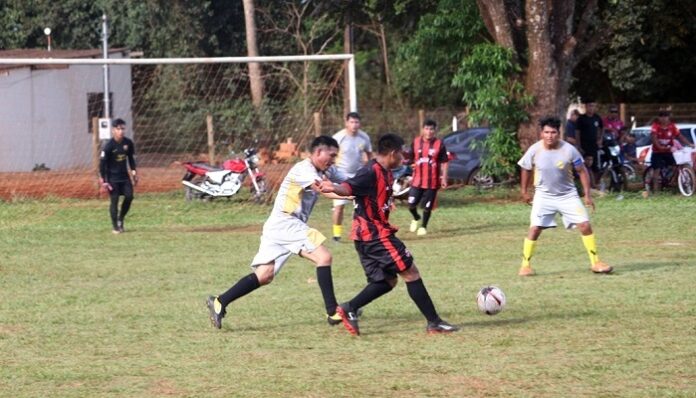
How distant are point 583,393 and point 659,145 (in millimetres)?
17063

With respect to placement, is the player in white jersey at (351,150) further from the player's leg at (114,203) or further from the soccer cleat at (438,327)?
the soccer cleat at (438,327)

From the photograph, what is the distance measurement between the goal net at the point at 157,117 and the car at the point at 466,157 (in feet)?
11.3

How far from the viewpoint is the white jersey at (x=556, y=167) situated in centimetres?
1354

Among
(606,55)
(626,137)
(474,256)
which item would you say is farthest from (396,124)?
→ (474,256)

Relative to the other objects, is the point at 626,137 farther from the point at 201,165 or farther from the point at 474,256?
the point at 474,256

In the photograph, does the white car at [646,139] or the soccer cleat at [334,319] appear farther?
the white car at [646,139]

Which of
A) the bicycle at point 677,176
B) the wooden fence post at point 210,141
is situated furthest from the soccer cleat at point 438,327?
the wooden fence post at point 210,141

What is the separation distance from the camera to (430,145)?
1844cm

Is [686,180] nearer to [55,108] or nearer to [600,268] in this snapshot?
[600,268]

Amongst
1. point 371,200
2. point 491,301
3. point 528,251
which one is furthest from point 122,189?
point 371,200

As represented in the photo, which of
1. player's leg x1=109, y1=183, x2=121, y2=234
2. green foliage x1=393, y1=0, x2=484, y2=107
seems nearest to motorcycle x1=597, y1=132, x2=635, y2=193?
green foliage x1=393, y1=0, x2=484, y2=107

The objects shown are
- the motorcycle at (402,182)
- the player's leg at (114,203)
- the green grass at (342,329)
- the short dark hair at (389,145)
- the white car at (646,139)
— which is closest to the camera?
the green grass at (342,329)

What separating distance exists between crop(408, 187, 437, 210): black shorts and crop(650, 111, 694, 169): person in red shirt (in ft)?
22.6

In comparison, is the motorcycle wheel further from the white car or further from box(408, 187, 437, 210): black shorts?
box(408, 187, 437, 210): black shorts
